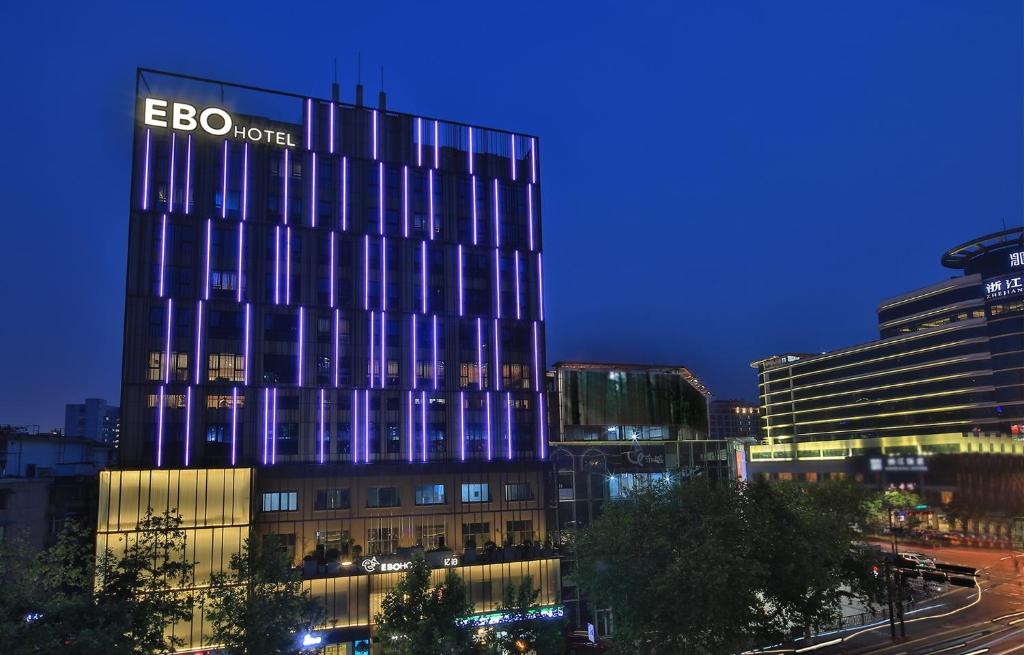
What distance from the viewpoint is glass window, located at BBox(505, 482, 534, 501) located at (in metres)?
62.4

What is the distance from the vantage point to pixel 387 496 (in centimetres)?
5844

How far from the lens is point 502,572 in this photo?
5847 cm

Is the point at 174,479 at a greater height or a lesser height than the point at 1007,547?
greater

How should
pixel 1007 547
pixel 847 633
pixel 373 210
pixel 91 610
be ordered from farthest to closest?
pixel 1007 547, pixel 373 210, pixel 847 633, pixel 91 610

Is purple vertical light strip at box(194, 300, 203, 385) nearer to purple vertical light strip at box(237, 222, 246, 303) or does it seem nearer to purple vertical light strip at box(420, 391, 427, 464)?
purple vertical light strip at box(237, 222, 246, 303)

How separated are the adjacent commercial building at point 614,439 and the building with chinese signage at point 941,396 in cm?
4141

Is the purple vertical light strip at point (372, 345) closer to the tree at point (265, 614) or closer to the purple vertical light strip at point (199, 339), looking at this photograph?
the purple vertical light strip at point (199, 339)

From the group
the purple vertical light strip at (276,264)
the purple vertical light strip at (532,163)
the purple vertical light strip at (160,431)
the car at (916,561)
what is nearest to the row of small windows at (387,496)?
the purple vertical light strip at (160,431)

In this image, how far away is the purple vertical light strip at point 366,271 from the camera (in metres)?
62.0

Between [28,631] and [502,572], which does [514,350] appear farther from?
[28,631]

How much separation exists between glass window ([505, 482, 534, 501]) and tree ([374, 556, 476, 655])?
2844 centimetres

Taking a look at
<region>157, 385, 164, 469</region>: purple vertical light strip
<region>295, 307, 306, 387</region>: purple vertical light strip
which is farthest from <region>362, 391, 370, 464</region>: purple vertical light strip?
<region>157, 385, 164, 469</region>: purple vertical light strip

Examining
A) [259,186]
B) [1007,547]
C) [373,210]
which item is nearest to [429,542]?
[373,210]

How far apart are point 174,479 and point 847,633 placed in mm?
51105
